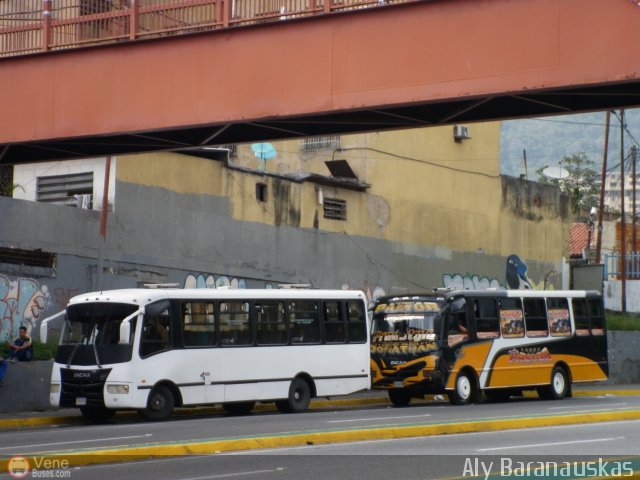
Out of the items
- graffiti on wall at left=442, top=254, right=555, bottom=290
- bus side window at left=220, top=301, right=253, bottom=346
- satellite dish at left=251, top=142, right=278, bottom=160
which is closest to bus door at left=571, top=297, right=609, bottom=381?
graffiti on wall at left=442, top=254, right=555, bottom=290

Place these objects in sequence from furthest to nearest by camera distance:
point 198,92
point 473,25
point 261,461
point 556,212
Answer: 1. point 556,212
2. point 198,92
3. point 473,25
4. point 261,461

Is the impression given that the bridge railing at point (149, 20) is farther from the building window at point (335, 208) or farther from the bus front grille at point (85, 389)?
the building window at point (335, 208)

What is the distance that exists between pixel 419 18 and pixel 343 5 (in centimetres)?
149

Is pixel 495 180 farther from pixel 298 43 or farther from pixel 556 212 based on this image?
pixel 298 43

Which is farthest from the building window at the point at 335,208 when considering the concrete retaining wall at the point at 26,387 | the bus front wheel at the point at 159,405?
the bus front wheel at the point at 159,405

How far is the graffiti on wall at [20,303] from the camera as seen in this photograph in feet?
94.7

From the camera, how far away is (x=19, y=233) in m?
29.3

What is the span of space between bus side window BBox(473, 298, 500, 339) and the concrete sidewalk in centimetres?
281

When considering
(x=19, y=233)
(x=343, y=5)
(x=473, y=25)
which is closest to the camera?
(x=473, y=25)

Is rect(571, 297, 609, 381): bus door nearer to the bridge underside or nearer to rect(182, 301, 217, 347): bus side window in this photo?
rect(182, 301, 217, 347): bus side window

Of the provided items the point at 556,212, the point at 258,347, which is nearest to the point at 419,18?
the point at 258,347

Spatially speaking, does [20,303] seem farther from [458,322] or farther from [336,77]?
[336,77]

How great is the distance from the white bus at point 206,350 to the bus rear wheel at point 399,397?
1982 millimetres

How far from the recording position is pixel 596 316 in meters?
34.5
